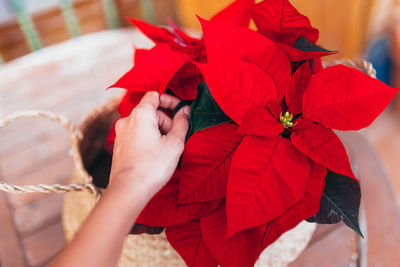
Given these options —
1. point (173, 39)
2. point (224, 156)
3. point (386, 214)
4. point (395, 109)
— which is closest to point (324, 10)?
point (395, 109)

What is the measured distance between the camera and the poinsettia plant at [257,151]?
31 cm

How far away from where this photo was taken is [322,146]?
325 millimetres

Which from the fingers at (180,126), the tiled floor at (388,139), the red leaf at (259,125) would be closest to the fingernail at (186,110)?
the fingers at (180,126)

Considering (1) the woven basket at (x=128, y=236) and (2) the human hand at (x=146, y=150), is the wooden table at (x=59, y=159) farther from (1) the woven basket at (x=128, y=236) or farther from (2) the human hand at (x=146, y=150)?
(2) the human hand at (x=146, y=150)

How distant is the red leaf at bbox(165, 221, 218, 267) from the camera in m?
0.35

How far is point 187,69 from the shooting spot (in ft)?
1.30

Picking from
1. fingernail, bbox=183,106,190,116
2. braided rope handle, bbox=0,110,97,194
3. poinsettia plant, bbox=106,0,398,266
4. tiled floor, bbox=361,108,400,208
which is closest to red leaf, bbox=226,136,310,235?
poinsettia plant, bbox=106,0,398,266

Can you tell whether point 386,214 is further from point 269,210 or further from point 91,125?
point 91,125

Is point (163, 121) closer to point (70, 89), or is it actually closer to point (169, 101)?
point (169, 101)

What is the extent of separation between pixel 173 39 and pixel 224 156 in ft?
0.63

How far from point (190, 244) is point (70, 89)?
2.40 ft

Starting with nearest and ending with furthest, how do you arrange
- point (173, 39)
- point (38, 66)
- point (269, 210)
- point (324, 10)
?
point (269, 210)
point (173, 39)
point (38, 66)
point (324, 10)

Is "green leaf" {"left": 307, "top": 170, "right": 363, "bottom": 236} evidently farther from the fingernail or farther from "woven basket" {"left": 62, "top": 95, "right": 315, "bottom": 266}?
the fingernail

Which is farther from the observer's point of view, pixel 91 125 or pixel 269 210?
pixel 91 125
